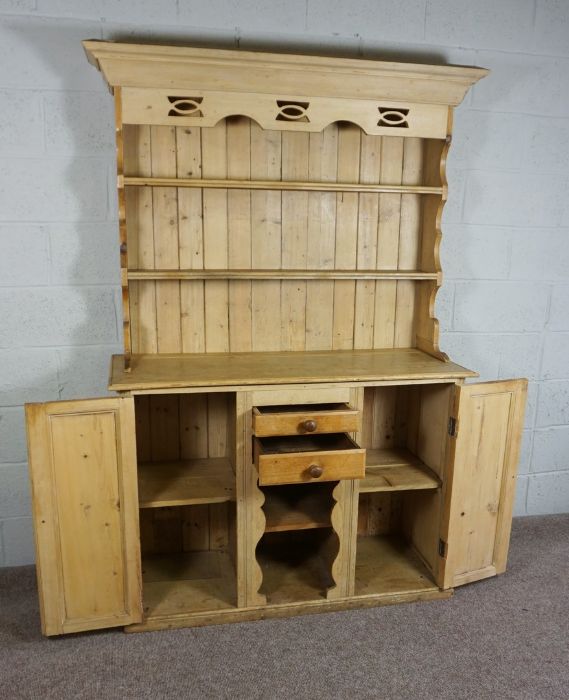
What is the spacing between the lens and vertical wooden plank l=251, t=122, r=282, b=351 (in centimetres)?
236

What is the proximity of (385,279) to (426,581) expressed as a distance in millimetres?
1176

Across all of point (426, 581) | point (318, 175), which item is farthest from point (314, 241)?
point (426, 581)

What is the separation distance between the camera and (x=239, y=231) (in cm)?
238

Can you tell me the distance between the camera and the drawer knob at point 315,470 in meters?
1.99

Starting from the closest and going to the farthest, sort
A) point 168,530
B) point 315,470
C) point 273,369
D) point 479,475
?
point 315,470 < point 273,369 < point 479,475 < point 168,530

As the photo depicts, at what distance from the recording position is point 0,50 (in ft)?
7.14

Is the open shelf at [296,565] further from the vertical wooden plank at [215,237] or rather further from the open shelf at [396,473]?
the vertical wooden plank at [215,237]

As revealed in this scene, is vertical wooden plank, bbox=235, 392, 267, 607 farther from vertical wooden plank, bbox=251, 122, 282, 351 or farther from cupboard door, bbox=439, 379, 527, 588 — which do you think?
cupboard door, bbox=439, 379, 527, 588

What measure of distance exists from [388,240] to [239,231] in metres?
0.60

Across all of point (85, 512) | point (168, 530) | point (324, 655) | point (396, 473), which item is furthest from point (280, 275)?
point (324, 655)

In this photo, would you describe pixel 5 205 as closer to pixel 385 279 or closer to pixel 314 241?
pixel 314 241

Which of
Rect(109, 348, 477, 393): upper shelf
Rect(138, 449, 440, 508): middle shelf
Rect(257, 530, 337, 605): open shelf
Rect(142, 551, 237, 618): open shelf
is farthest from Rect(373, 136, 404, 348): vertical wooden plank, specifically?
Rect(142, 551, 237, 618): open shelf

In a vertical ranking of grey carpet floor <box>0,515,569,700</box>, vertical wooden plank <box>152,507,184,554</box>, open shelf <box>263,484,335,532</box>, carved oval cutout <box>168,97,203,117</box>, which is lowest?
grey carpet floor <box>0,515,569,700</box>

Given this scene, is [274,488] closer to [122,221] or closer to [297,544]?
[297,544]
